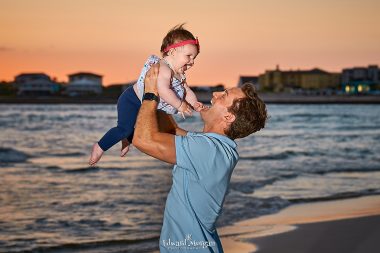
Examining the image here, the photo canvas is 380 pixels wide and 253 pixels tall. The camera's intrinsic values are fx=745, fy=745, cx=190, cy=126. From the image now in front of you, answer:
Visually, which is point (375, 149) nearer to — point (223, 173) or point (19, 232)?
point (19, 232)

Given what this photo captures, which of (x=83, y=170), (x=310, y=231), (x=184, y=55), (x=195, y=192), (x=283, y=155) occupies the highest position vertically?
(x=184, y=55)

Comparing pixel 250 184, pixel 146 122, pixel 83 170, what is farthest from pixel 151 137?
pixel 83 170

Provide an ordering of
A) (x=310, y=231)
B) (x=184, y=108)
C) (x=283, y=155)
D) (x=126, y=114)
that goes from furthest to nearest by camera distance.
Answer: (x=283, y=155) < (x=310, y=231) < (x=184, y=108) < (x=126, y=114)

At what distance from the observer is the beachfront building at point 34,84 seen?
10754 cm

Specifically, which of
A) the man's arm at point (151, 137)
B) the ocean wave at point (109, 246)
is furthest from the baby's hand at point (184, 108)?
the ocean wave at point (109, 246)

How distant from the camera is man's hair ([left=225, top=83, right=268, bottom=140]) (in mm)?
3170

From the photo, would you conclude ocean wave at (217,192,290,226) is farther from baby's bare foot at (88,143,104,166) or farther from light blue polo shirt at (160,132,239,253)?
light blue polo shirt at (160,132,239,253)

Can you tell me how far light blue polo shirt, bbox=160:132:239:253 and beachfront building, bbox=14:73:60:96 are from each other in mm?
106001

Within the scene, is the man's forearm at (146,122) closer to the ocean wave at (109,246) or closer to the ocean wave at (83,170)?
the ocean wave at (109,246)

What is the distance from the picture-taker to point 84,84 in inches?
4400

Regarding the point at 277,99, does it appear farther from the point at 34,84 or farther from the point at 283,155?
the point at 283,155

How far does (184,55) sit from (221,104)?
35 centimetres

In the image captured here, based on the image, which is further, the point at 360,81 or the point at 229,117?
the point at 360,81

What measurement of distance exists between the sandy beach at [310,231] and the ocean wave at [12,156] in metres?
11.2
